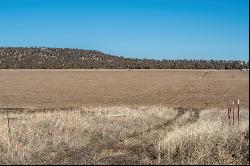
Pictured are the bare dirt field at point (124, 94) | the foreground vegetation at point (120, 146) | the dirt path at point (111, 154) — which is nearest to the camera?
the foreground vegetation at point (120, 146)

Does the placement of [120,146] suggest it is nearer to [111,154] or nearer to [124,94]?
[111,154]

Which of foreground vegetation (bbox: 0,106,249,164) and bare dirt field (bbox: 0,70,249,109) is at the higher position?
foreground vegetation (bbox: 0,106,249,164)

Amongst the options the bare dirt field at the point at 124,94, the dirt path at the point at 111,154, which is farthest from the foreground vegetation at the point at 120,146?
the bare dirt field at the point at 124,94

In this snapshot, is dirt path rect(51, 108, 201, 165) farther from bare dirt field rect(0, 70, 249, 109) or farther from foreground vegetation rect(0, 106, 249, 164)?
bare dirt field rect(0, 70, 249, 109)

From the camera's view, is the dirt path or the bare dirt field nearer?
the dirt path

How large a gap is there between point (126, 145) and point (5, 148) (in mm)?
3513

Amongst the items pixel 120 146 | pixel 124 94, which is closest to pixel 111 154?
pixel 120 146

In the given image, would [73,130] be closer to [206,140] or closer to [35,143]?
[35,143]

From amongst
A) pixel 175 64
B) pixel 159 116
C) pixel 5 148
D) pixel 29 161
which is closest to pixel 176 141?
pixel 29 161

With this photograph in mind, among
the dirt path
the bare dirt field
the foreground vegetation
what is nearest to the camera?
the foreground vegetation

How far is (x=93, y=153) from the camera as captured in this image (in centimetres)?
1382

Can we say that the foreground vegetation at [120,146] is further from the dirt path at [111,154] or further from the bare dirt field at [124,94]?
the bare dirt field at [124,94]

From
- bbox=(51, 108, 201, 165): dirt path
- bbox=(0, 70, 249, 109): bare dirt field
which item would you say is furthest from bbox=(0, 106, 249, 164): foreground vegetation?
bbox=(0, 70, 249, 109): bare dirt field

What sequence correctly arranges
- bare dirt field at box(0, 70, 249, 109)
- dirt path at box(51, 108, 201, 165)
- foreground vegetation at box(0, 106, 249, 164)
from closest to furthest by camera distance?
1. foreground vegetation at box(0, 106, 249, 164)
2. dirt path at box(51, 108, 201, 165)
3. bare dirt field at box(0, 70, 249, 109)
